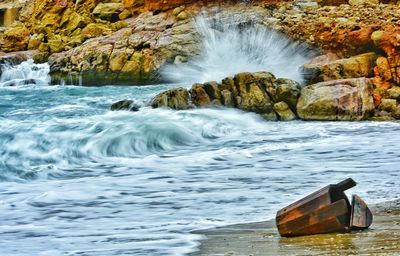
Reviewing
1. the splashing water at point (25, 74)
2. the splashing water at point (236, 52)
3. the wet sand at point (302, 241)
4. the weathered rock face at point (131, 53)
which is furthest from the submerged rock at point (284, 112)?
the splashing water at point (25, 74)

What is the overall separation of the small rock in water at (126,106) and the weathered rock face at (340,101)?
11.4ft

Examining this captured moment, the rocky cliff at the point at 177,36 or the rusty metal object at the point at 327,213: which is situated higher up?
the rocky cliff at the point at 177,36

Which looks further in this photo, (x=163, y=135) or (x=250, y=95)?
(x=250, y=95)

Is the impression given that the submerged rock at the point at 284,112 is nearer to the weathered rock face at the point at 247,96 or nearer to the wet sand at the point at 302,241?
the weathered rock face at the point at 247,96

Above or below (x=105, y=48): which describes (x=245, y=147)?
below

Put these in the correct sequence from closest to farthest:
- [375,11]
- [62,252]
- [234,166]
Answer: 1. [62,252]
2. [234,166]
3. [375,11]

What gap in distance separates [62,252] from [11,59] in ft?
64.3

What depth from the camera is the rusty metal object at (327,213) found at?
4.36 metres

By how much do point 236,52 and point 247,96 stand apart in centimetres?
681

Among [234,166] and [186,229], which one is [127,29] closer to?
[234,166]

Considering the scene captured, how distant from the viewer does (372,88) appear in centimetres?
1337

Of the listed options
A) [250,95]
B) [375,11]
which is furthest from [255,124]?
[375,11]

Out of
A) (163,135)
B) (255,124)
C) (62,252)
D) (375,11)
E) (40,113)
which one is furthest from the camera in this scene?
(375,11)

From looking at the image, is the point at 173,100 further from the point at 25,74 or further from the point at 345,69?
the point at 25,74
